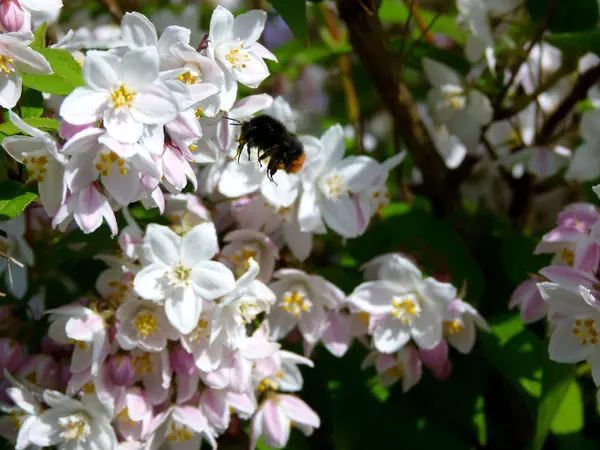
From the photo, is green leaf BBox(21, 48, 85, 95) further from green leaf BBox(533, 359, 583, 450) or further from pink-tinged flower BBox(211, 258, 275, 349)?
green leaf BBox(533, 359, 583, 450)

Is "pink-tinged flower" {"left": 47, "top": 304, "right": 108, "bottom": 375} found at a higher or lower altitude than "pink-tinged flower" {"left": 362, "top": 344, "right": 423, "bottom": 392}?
higher

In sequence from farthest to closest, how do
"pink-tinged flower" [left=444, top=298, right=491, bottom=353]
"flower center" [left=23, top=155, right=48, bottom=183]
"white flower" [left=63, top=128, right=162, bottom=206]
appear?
"pink-tinged flower" [left=444, top=298, right=491, bottom=353], "flower center" [left=23, top=155, right=48, bottom=183], "white flower" [left=63, top=128, right=162, bottom=206]

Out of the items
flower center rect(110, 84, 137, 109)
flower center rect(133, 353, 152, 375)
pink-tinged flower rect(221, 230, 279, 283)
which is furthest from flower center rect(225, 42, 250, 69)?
flower center rect(133, 353, 152, 375)

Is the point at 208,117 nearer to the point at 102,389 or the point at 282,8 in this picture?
the point at 282,8

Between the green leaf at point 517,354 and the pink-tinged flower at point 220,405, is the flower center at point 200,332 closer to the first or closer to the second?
the pink-tinged flower at point 220,405

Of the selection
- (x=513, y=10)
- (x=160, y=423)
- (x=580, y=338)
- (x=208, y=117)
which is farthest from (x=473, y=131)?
(x=160, y=423)

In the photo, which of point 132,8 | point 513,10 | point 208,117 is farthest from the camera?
point 132,8

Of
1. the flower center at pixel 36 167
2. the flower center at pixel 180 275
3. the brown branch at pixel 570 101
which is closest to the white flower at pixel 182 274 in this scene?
the flower center at pixel 180 275
